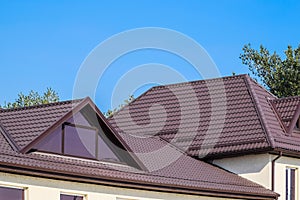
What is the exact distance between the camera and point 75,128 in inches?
1092

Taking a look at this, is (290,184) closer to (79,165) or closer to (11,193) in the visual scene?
(79,165)

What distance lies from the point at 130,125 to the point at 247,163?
582 centimetres

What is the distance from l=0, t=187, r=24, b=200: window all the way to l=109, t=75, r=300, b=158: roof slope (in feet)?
36.7

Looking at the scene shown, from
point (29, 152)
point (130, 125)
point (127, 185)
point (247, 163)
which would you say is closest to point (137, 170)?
point (127, 185)

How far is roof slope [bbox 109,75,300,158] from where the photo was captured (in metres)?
34.9

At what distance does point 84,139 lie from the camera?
28000 mm

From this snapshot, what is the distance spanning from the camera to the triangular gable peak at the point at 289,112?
3556 centimetres

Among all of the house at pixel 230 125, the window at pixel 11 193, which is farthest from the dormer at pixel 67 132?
the house at pixel 230 125

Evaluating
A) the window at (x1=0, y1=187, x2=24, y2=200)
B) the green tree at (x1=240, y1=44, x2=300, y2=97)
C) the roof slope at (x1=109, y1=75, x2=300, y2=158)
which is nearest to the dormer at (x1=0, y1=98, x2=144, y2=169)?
the window at (x1=0, y1=187, x2=24, y2=200)

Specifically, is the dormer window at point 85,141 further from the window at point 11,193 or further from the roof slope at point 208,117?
the roof slope at point 208,117

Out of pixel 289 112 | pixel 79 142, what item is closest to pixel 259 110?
pixel 289 112

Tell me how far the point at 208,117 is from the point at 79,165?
437 inches

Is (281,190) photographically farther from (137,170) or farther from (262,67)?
(262,67)

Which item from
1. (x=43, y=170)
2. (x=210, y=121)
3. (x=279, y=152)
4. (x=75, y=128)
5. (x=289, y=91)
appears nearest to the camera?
(x=43, y=170)
